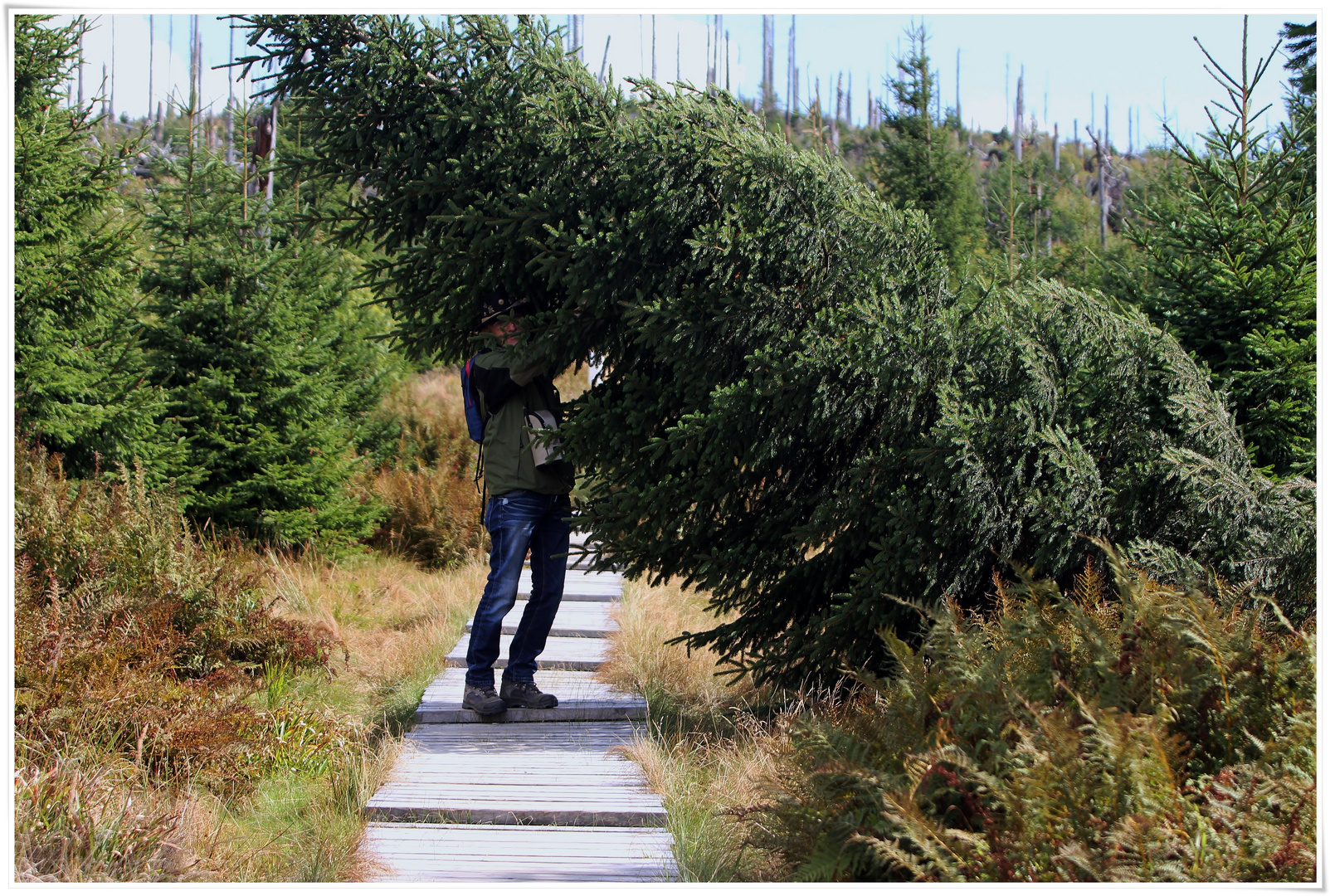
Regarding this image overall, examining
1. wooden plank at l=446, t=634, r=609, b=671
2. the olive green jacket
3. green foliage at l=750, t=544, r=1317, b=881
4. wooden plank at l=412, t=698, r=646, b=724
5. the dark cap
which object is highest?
the dark cap

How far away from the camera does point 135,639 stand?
461 cm

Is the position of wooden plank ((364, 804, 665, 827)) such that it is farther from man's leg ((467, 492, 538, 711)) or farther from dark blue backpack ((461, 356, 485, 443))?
dark blue backpack ((461, 356, 485, 443))

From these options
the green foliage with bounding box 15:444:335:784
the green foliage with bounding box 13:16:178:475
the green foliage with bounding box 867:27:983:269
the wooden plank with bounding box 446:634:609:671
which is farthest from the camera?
the green foliage with bounding box 867:27:983:269

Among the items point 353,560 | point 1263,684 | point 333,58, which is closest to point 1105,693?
point 1263,684

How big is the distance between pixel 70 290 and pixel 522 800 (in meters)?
7.17

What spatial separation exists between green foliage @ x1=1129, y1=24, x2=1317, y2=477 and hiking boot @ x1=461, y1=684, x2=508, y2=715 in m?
3.76

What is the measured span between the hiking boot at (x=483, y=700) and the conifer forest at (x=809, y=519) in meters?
0.46

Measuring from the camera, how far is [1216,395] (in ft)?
12.6

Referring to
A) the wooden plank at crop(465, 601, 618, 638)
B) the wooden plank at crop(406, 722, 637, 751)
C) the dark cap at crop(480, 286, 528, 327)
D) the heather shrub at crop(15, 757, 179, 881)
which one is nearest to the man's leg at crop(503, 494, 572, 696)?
the wooden plank at crop(406, 722, 637, 751)

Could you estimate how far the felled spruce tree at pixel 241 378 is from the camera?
29.2 ft

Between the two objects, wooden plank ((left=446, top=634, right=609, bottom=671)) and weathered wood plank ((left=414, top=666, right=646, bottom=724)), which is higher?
wooden plank ((left=446, top=634, right=609, bottom=671))

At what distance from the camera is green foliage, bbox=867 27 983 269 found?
671 inches

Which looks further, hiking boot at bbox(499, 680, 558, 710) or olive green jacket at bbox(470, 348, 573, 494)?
Answer: hiking boot at bbox(499, 680, 558, 710)

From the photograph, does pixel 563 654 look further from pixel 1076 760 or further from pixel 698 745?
pixel 1076 760
